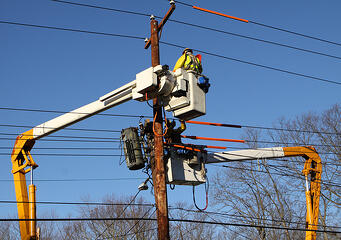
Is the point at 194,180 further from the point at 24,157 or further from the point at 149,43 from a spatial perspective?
the point at 24,157

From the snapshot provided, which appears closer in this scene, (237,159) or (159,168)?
(159,168)

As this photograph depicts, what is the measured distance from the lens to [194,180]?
1260 cm

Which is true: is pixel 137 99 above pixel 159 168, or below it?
above

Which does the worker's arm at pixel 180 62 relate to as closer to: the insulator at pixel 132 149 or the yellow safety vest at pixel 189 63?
the yellow safety vest at pixel 189 63

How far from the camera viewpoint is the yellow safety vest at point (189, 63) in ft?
37.9

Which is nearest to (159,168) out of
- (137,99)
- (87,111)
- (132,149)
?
(132,149)

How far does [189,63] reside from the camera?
11.6 m

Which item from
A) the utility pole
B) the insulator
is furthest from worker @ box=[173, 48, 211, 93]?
the insulator

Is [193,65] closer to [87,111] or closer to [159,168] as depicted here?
[159,168]

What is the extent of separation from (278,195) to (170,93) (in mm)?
24845

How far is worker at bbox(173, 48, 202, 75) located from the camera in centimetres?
1155

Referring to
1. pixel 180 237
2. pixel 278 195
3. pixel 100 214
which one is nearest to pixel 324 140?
pixel 278 195

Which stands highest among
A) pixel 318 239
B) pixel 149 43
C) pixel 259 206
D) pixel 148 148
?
pixel 149 43

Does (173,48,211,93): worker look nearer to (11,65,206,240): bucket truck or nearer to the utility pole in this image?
(11,65,206,240): bucket truck
